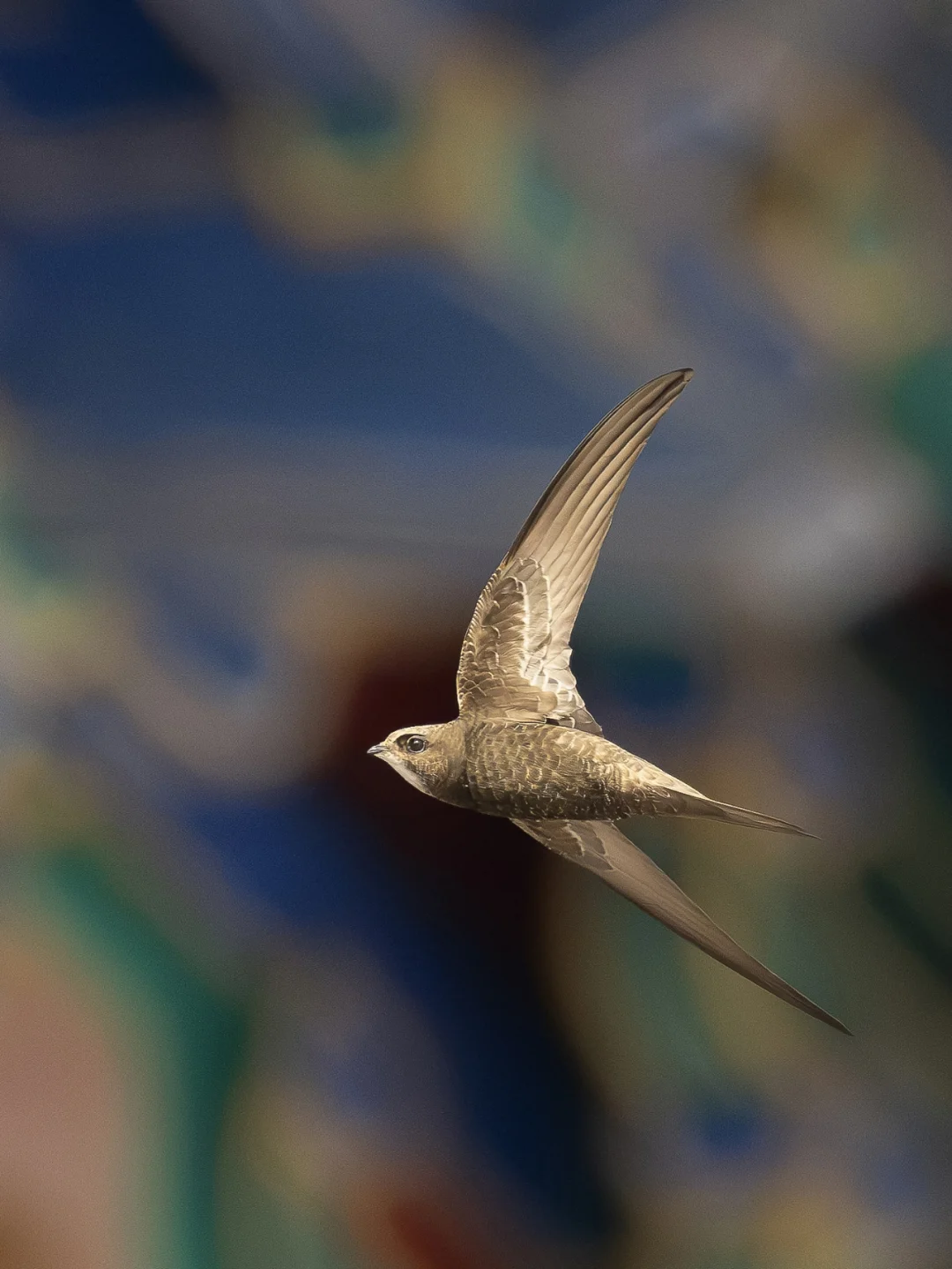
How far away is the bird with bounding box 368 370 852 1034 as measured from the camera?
72cm

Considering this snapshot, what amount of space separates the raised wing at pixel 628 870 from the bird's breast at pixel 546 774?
5 cm

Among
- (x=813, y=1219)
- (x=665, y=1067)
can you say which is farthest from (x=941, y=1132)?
(x=665, y=1067)

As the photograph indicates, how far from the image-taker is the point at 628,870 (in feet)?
2.64

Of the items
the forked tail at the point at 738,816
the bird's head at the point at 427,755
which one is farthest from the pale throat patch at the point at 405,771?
the forked tail at the point at 738,816

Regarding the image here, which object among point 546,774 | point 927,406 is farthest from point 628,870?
point 927,406

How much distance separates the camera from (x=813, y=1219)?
3.49ft

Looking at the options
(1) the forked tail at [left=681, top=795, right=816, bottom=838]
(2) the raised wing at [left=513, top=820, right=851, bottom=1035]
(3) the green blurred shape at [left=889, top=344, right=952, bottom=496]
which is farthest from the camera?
(3) the green blurred shape at [left=889, top=344, right=952, bottom=496]

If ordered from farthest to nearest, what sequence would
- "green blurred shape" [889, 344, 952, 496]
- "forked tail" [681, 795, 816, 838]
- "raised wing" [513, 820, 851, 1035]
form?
"green blurred shape" [889, 344, 952, 496]
"raised wing" [513, 820, 851, 1035]
"forked tail" [681, 795, 816, 838]

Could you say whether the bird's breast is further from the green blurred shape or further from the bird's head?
the green blurred shape

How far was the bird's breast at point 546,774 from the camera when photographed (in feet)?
2.35

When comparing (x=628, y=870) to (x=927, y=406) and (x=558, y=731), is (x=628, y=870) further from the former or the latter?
(x=927, y=406)

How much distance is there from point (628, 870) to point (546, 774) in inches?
5.2

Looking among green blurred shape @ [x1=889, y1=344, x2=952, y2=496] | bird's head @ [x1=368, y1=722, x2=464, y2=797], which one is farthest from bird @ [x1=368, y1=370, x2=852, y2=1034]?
green blurred shape @ [x1=889, y1=344, x2=952, y2=496]

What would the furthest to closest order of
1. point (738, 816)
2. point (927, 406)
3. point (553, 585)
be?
1. point (927, 406)
2. point (553, 585)
3. point (738, 816)
